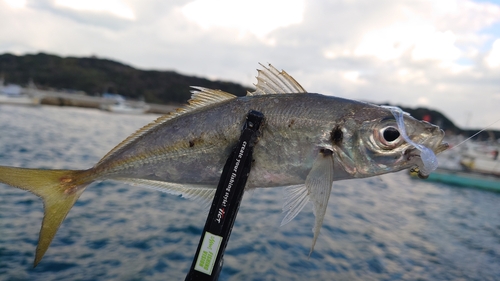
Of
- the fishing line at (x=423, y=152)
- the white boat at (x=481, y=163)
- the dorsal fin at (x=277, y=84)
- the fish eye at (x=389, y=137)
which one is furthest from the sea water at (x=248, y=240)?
the white boat at (x=481, y=163)

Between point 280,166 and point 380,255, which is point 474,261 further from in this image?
point 280,166

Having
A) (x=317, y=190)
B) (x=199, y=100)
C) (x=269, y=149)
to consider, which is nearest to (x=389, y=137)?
(x=317, y=190)

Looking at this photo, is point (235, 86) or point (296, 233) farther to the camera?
point (235, 86)

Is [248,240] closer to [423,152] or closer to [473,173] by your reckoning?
[423,152]

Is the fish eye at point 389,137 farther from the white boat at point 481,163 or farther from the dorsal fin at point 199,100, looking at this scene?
the white boat at point 481,163

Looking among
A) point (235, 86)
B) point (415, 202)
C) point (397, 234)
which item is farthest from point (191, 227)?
point (235, 86)

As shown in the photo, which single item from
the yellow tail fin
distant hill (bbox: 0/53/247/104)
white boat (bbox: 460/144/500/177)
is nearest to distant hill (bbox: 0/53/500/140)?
distant hill (bbox: 0/53/247/104)

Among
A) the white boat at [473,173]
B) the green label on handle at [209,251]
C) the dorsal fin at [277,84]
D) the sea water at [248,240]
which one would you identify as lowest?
the sea water at [248,240]
